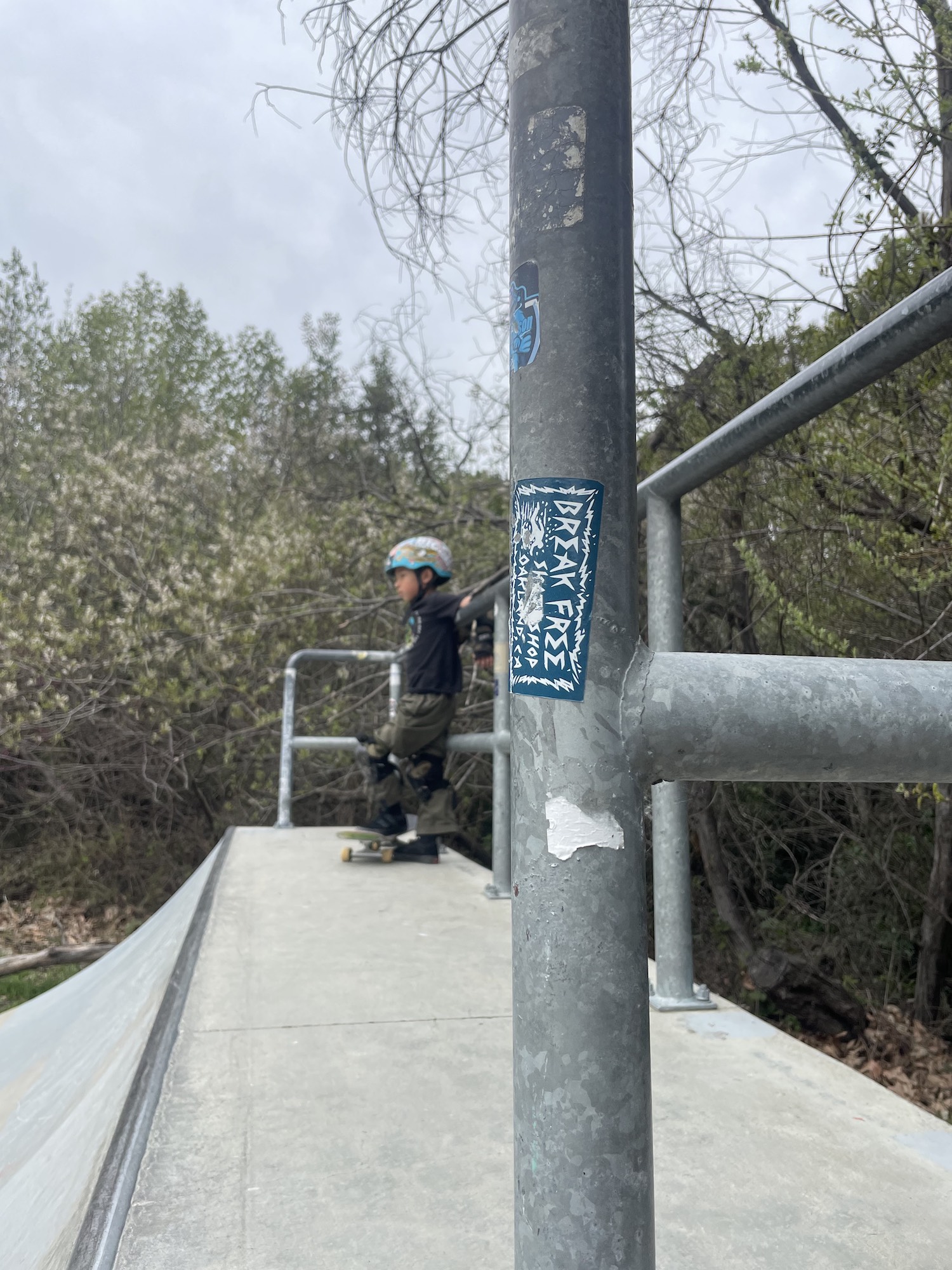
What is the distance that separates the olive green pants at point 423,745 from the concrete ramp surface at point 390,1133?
6.82ft

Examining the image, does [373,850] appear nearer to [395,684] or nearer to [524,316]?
[395,684]

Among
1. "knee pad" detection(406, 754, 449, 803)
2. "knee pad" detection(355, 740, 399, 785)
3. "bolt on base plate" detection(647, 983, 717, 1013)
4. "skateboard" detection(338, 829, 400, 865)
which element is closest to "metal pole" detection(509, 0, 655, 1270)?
"bolt on base plate" detection(647, 983, 717, 1013)

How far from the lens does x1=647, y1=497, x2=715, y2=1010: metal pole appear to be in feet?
6.55

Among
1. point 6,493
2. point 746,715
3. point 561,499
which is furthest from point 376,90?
point 6,493

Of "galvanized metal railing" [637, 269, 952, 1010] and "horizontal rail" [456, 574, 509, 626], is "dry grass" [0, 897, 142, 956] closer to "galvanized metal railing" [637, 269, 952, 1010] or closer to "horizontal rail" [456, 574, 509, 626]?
"horizontal rail" [456, 574, 509, 626]

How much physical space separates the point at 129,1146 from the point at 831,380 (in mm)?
1368

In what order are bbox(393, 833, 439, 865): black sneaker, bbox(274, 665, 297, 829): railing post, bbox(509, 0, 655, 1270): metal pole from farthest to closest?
bbox(274, 665, 297, 829): railing post → bbox(393, 833, 439, 865): black sneaker → bbox(509, 0, 655, 1270): metal pole

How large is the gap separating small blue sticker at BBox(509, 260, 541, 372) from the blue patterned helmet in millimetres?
4109

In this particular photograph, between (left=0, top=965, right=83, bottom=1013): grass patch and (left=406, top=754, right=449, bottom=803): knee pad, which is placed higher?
(left=406, top=754, right=449, bottom=803): knee pad

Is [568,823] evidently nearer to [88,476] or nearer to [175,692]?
Answer: [175,692]

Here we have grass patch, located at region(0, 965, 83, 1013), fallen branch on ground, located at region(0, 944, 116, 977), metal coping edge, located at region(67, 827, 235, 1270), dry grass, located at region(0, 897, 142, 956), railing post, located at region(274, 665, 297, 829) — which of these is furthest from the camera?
dry grass, located at region(0, 897, 142, 956)

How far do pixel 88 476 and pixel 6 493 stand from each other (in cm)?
328

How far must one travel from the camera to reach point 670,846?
78.9 inches

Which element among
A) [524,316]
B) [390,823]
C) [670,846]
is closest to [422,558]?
[390,823]
